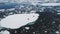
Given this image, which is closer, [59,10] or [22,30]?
[22,30]

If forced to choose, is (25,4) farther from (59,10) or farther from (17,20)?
(59,10)

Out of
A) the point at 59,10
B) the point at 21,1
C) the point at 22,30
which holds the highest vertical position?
the point at 21,1

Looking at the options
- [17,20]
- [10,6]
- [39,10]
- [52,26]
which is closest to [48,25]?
[52,26]

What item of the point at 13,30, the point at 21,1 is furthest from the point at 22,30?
the point at 21,1

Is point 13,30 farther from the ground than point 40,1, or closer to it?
closer to it

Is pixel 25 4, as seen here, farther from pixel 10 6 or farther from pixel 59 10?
pixel 59 10

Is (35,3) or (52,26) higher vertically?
(35,3)
